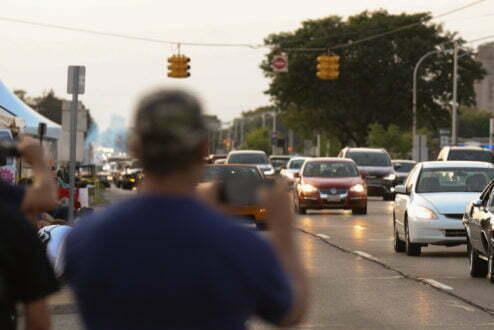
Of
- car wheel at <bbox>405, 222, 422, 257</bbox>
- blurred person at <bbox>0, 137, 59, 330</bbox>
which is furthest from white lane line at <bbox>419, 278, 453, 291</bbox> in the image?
blurred person at <bbox>0, 137, 59, 330</bbox>

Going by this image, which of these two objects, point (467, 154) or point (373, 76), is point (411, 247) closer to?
point (467, 154)

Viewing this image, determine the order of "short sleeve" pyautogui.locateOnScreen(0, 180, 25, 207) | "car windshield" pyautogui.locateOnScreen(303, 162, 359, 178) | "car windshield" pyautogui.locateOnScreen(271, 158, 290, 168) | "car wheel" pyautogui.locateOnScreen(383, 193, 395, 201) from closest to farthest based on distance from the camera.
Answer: "short sleeve" pyautogui.locateOnScreen(0, 180, 25, 207)
"car windshield" pyautogui.locateOnScreen(303, 162, 359, 178)
"car wheel" pyautogui.locateOnScreen(383, 193, 395, 201)
"car windshield" pyautogui.locateOnScreen(271, 158, 290, 168)

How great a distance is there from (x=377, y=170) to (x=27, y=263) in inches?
1717

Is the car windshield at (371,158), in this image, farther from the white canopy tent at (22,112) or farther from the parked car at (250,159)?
the white canopy tent at (22,112)

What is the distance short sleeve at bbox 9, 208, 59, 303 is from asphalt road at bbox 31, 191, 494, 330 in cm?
733

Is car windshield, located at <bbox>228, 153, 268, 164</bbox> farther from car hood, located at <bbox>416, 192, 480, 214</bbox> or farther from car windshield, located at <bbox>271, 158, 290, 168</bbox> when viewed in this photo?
car hood, located at <bbox>416, 192, 480, 214</bbox>

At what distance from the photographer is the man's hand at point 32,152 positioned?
4629 millimetres

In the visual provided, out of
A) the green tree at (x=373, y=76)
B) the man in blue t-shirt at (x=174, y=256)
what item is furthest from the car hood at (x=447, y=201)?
the green tree at (x=373, y=76)

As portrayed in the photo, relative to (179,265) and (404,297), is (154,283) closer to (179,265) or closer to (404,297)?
(179,265)

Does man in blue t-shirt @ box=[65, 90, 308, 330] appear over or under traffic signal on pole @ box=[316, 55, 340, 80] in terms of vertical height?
under

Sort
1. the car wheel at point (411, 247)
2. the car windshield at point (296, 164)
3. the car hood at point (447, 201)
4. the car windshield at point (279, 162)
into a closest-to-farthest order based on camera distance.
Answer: the car hood at point (447, 201) → the car wheel at point (411, 247) → the car windshield at point (296, 164) → the car windshield at point (279, 162)

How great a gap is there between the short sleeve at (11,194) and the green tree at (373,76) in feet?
256

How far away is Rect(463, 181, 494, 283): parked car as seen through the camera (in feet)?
50.3

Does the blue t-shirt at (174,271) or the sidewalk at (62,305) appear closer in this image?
the blue t-shirt at (174,271)
